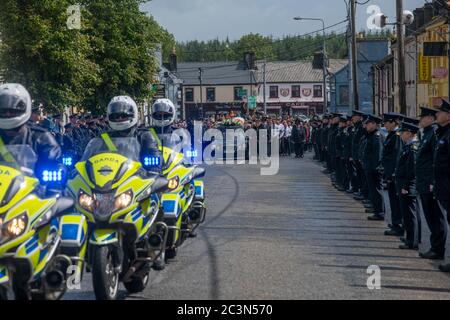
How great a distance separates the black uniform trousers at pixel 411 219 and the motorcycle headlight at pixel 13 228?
666 cm

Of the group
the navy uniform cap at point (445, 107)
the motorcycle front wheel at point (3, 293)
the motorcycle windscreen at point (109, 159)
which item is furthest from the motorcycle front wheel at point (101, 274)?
the navy uniform cap at point (445, 107)

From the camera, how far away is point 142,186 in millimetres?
8062

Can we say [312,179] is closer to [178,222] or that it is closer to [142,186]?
[178,222]

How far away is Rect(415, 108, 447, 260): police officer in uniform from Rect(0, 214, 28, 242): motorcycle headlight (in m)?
5.85

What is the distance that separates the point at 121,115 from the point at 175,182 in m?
1.66

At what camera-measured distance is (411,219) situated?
38.9ft

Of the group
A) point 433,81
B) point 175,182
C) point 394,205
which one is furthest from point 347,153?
point 433,81

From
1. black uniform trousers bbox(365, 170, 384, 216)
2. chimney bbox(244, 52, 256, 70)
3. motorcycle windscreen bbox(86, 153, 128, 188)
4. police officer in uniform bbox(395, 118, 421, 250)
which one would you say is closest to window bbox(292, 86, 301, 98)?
chimney bbox(244, 52, 256, 70)

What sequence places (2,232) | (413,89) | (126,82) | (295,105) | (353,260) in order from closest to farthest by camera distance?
(2,232)
(353,260)
(126,82)
(413,89)
(295,105)

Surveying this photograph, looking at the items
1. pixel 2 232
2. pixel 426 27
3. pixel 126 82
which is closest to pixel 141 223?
pixel 2 232

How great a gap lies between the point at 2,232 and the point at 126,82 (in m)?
34.1

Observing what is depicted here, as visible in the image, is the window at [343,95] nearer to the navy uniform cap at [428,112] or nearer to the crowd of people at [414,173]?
the crowd of people at [414,173]

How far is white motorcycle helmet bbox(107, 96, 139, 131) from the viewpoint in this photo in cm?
916

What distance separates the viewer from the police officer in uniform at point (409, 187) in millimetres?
11852
